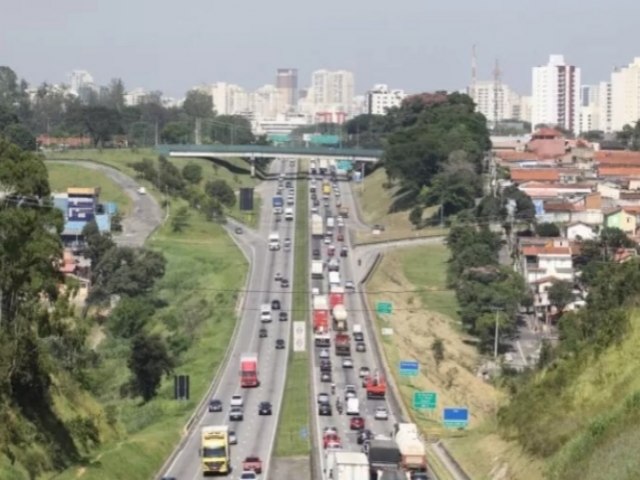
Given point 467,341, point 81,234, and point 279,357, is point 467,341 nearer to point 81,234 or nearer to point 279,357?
point 279,357

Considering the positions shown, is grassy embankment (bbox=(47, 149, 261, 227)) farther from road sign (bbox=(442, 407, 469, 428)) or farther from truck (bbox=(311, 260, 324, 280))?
road sign (bbox=(442, 407, 469, 428))

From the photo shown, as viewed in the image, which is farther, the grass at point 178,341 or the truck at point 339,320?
the truck at point 339,320

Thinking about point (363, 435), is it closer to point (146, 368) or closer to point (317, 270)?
point (146, 368)

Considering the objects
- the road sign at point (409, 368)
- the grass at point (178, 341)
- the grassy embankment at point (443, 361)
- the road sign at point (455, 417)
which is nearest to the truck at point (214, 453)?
the grass at point (178, 341)

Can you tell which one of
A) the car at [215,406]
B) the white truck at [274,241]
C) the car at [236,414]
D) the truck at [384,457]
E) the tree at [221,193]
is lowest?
the car at [215,406]

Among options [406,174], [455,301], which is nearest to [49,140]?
[406,174]

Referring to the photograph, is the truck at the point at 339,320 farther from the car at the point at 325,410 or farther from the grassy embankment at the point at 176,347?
the car at the point at 325,410

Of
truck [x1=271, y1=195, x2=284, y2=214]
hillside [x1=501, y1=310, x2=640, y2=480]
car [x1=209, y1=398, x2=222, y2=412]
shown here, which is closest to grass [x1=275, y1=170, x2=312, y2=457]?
car [x1=209, y1=398, x2=222, y2=412]
